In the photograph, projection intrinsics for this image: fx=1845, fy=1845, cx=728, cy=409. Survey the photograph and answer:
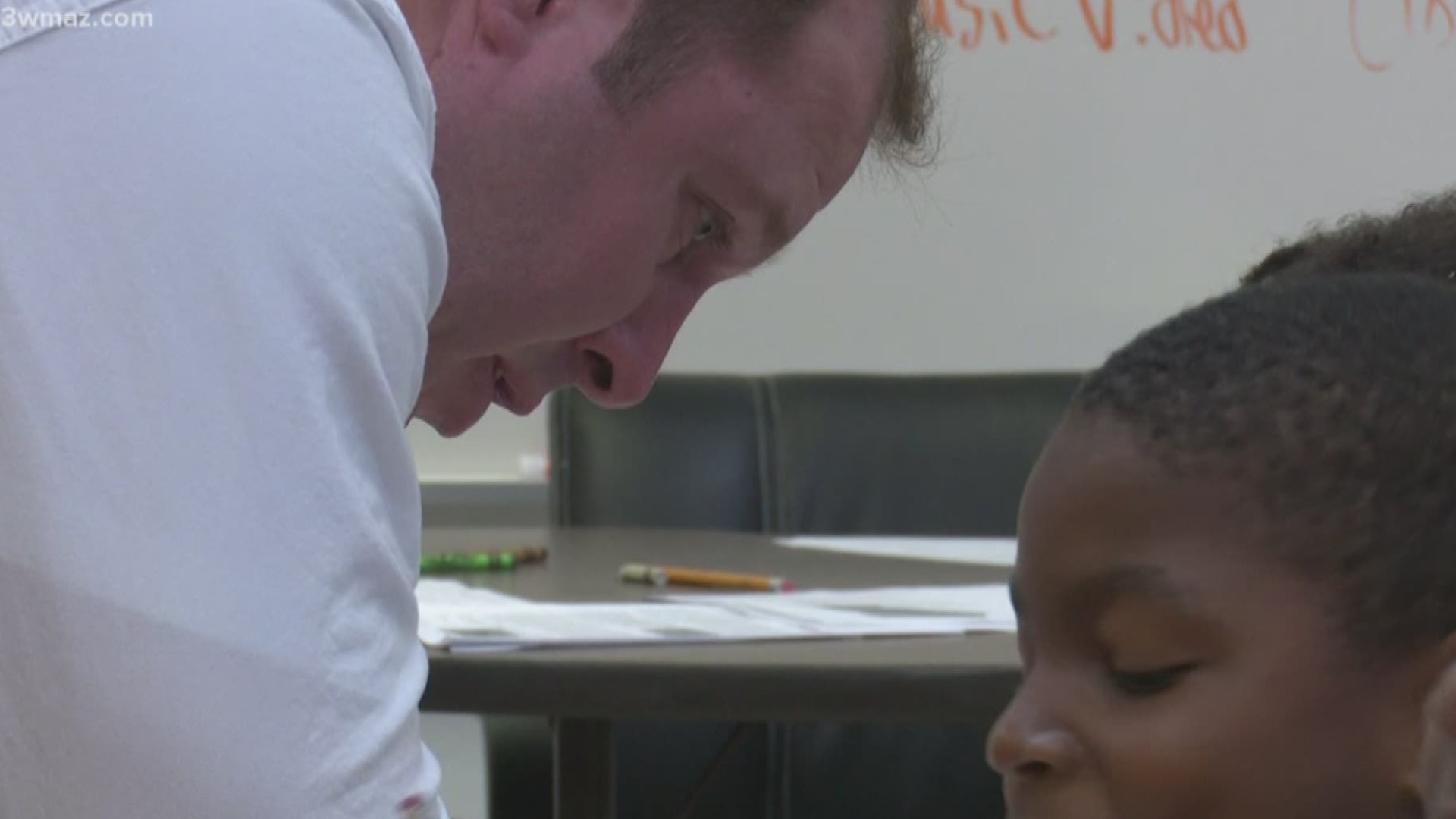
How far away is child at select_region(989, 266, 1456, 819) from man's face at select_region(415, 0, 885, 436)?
12.5 inches

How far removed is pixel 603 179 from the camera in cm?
86

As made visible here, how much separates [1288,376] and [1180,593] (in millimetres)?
81

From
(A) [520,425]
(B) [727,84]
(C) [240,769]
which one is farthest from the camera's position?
(A) [520,425]

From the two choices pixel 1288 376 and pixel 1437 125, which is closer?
pixel 1288 376

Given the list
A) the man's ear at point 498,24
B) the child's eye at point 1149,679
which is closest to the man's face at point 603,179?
the man's ear at point 498,24

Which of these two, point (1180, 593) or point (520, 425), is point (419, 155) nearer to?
point (1180, 593)

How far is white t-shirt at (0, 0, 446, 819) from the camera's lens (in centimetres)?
52

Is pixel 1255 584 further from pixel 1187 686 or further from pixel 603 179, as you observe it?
pixel 603 179

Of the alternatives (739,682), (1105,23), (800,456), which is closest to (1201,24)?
(1105,23)

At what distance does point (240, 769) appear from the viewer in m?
0.52

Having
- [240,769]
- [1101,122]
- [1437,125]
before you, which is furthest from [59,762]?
[1437,125]

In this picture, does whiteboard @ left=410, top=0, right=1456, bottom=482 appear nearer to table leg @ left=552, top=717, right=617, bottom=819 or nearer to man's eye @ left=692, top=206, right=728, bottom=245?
table leg @ left=552, top=717, right=617, bottom=819

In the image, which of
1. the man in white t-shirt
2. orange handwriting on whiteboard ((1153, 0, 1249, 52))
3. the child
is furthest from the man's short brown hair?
orange handwriting on whiteboard ((1153, 0, 1249, 52))

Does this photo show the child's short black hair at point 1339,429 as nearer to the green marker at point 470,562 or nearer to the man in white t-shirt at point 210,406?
the man in white t-shirt at point 210,406
